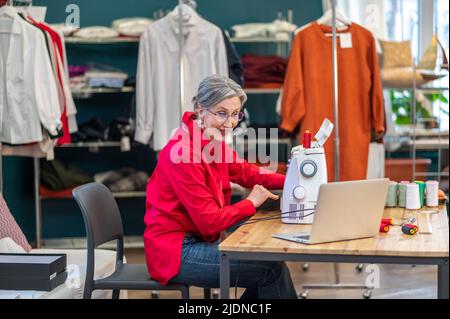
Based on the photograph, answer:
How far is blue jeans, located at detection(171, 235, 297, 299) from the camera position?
2602 millimetres

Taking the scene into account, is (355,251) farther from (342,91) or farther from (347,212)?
(342,91)

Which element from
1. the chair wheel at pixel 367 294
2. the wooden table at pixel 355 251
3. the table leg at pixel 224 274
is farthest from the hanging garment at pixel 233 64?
the table leg at pixel 224 274

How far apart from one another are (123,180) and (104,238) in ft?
8.51

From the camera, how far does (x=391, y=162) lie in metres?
5.37

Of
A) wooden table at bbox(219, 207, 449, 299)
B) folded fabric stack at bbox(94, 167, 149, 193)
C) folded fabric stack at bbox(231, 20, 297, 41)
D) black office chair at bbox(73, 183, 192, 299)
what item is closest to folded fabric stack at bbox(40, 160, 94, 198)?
folded fabric stack at bbox(94, 167, 149, 193)

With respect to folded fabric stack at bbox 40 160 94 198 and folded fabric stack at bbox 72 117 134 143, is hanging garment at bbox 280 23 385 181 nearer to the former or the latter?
folded fabric stack at bbox 72 117 134 143

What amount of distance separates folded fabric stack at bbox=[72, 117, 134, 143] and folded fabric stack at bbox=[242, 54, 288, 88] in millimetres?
883

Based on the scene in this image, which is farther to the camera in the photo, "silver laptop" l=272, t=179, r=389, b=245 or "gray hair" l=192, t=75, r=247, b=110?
"gray hair" l=192, t=75, r=247, b=110

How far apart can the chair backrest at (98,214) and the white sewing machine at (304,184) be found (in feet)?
2.33

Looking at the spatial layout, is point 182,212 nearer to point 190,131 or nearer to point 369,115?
point 190,131

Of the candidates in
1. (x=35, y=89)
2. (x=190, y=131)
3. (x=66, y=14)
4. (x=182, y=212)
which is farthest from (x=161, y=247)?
(x=66, y=14)

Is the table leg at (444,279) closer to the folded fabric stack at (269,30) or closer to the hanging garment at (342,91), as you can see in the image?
the hanging garment at (342,91)

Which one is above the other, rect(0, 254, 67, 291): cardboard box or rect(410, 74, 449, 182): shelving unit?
rect(410, 74, 449, 182): shelving unit

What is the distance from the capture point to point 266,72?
5.25 metres
